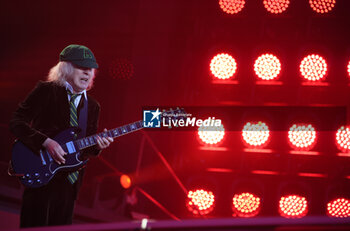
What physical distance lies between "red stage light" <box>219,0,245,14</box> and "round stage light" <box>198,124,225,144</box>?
83 cm

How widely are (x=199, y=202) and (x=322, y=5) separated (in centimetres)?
166

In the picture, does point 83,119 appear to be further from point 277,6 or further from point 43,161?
point 277,6

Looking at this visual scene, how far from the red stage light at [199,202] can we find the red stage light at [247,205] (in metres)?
0.21

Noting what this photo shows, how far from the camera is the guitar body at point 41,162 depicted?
240 centimetres

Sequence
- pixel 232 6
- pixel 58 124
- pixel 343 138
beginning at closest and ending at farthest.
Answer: pixel 58 124 → pixel 343 138 → pixel 232 6

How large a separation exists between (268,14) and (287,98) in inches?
24.2

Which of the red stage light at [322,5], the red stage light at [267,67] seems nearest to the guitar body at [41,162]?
the red stage light at [267,67]

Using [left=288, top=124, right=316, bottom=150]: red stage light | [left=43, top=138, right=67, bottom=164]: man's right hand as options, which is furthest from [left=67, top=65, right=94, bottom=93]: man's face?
[left=288, top=124, right=316, bottom=150]: red stage light

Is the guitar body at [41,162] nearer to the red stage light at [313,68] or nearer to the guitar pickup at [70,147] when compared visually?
the guitar pickup at [70,147]

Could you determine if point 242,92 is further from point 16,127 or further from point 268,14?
point 16,127

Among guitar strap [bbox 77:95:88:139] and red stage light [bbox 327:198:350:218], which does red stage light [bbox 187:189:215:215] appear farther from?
guitar strap [bbox 77:95:88:139]

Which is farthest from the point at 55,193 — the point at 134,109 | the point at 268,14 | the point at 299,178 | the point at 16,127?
the point at 268,14

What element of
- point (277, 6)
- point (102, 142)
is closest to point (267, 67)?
point (277, 6)
